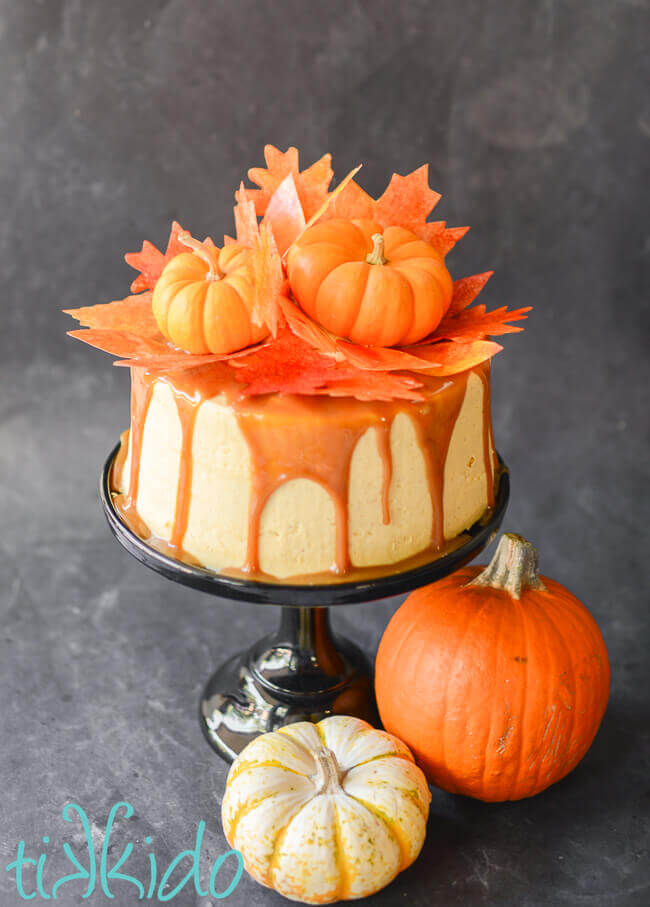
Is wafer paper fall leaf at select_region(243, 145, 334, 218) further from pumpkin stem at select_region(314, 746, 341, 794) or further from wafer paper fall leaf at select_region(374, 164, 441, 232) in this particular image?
pumpkin stem at select_region(314, 746, 341, 794)

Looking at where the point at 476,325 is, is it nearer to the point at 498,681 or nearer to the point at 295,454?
the point at 295,454

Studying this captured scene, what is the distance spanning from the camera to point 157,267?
231cm

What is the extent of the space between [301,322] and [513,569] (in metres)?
0.74

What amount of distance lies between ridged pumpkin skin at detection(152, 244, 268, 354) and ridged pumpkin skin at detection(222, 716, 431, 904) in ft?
2.72

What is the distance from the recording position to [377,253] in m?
2.01

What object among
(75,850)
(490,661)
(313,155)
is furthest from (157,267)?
(313,155)

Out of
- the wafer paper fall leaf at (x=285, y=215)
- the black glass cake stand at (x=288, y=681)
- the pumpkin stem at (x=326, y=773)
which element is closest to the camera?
the pumpkin stem at (x=326, y=773)

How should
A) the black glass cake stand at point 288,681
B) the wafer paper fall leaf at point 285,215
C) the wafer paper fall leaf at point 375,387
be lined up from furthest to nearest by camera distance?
the black glass cake stand at point 288,681, the wafer paper fall leaf at point 285,215, the wafer paper fall leaf at point 375,387

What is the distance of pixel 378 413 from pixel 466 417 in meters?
0.25

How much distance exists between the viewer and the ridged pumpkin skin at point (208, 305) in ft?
6.45

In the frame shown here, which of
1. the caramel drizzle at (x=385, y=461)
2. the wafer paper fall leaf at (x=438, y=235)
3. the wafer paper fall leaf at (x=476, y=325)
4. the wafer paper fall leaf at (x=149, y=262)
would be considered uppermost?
the wafer paper fall leaf at (x=438, y=235)

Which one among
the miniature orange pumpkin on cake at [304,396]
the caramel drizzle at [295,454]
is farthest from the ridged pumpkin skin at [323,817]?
the caramel drizzle at [295,454]

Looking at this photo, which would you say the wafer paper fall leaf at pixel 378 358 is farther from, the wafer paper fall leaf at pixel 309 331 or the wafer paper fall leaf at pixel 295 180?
the wafer paper fall leaf at pixel 295 180

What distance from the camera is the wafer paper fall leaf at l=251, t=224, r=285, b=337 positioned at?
1.92 meters
